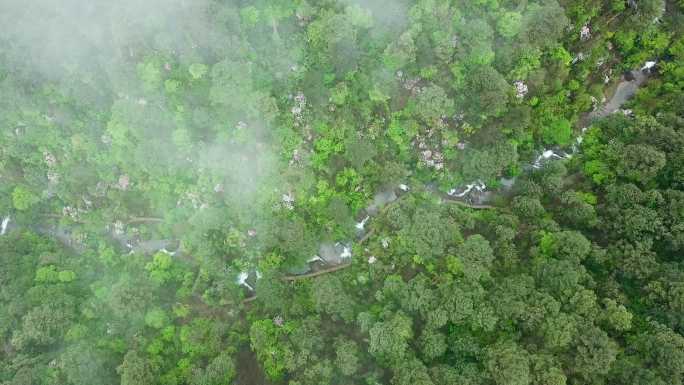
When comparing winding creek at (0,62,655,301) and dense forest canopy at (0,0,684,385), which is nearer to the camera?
dense forest canopy at (0,0,684,385)

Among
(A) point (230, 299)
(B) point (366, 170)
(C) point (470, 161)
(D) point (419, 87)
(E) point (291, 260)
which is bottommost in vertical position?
(A) point (230, 299)

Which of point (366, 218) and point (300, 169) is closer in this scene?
point (300, 169)

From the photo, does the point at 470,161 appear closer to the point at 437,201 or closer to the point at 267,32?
the point at 437,201

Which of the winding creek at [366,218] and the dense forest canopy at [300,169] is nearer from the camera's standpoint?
the dense forest canopy at [300,169]

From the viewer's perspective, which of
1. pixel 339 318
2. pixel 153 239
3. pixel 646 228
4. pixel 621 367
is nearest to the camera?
pixel 621 367

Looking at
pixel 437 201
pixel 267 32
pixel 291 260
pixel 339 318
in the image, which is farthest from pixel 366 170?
pixel 267 32

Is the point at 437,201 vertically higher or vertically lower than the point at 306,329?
higher

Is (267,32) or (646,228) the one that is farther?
(267,32)

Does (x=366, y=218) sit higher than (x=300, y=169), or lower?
lower
